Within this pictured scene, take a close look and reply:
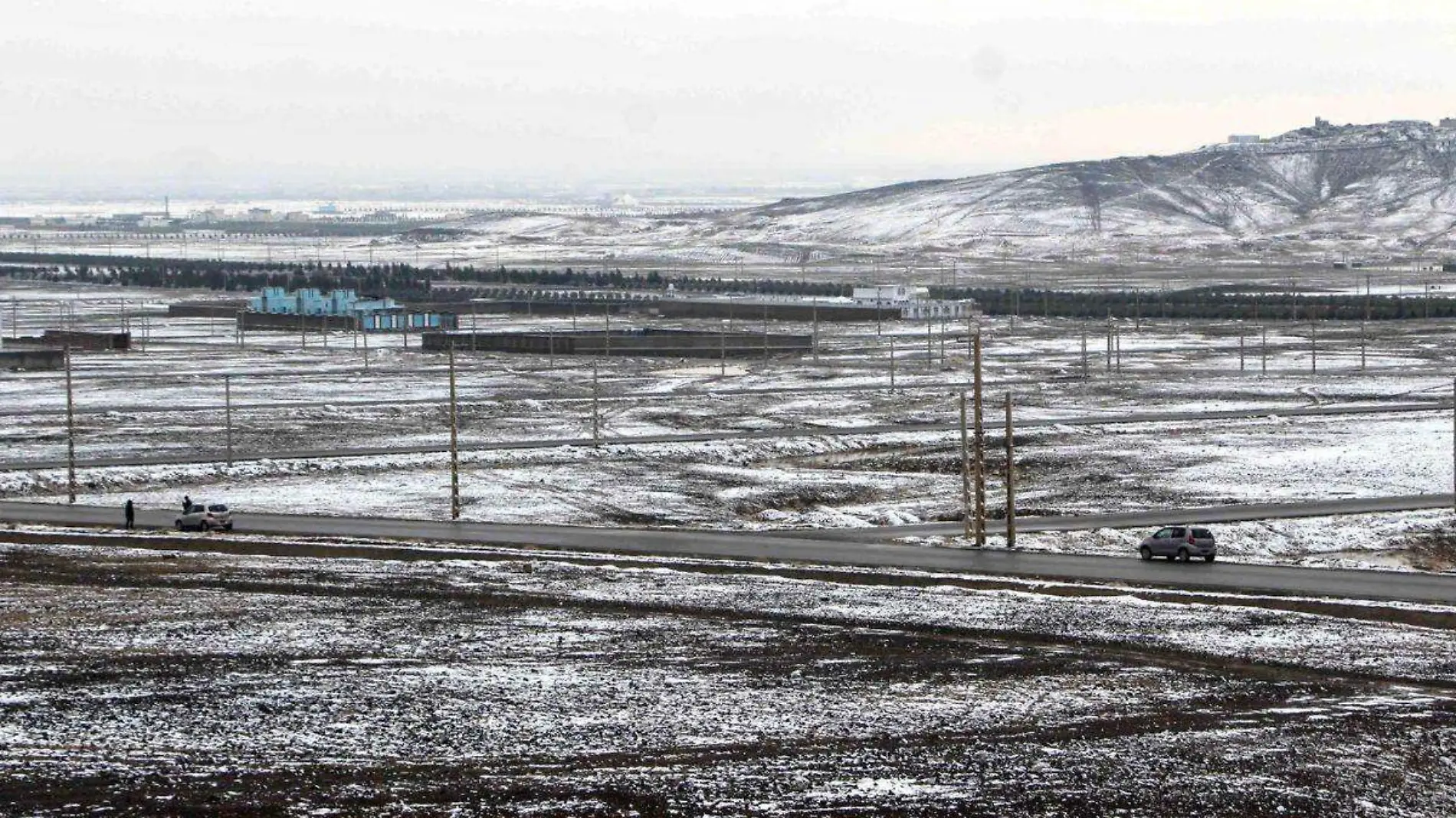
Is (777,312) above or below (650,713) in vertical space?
above

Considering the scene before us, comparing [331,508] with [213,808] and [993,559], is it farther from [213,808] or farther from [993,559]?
[213,808]

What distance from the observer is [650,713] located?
32.3 m

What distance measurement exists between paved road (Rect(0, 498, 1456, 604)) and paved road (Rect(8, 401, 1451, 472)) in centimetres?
1089

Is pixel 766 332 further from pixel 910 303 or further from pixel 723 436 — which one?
pixel 723 436

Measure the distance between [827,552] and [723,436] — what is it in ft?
93.9

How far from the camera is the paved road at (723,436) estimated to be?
6962cm

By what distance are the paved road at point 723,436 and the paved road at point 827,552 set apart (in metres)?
10.9

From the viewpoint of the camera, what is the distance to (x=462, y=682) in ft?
113

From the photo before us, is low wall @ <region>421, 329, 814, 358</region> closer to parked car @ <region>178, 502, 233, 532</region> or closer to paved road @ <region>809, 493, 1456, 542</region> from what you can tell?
paved road @ <region>809, 493, 1456, 542</region>

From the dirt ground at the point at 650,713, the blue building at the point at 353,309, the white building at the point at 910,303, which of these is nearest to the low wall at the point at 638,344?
the blue building at the point at 353,309

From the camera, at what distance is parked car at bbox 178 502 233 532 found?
52.7m

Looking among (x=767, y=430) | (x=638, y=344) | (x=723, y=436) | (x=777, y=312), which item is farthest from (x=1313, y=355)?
(x=777, y=312)

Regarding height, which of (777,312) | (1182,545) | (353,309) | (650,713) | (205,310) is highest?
(353,309)

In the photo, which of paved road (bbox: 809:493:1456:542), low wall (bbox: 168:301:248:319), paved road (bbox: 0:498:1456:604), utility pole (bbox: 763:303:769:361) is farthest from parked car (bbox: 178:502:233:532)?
low wall (bbox: 168:301:248:319)
